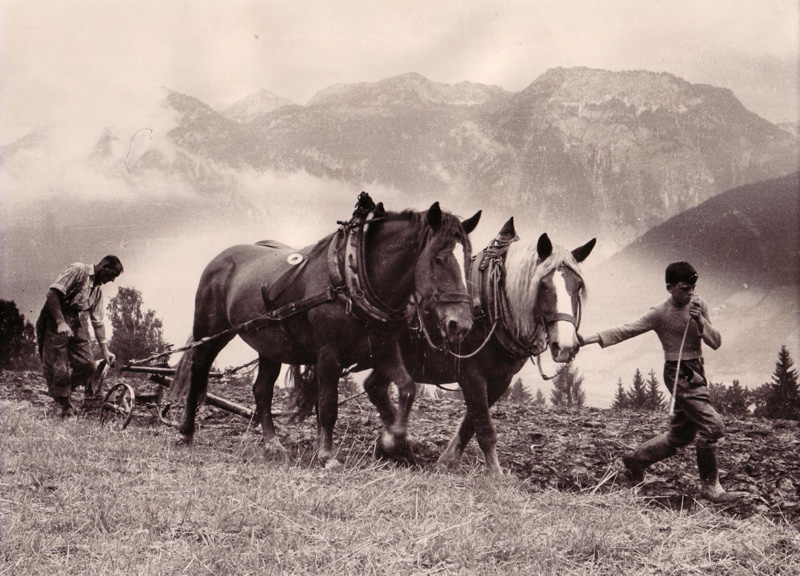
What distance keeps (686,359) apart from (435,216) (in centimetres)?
188

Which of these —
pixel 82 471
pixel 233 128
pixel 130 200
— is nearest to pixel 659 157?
pixel 233 128

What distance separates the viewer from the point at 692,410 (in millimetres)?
4422

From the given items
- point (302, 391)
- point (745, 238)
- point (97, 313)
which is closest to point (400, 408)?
point (302, 391)

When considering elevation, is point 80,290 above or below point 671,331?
below

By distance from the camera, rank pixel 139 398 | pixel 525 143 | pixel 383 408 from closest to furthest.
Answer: pixel 383 408
pixel 139 398
pixel 525 143

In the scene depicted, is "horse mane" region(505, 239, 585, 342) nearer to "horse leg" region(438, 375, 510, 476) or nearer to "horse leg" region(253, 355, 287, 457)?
"horse leg" region(438, 375, 510, 476)

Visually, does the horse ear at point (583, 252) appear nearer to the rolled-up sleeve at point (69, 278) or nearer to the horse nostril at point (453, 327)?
the horse nostril at point (453, 327)

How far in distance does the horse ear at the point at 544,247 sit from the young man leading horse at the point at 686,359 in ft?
1.95

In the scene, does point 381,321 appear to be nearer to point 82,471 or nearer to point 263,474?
point 263,474

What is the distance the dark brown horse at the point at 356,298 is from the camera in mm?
4348

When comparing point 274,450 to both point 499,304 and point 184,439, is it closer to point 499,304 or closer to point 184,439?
point 184,439

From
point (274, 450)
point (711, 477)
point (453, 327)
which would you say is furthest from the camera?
point (274, 450)

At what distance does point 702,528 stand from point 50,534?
3.17 m

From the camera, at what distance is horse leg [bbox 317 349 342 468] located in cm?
482
